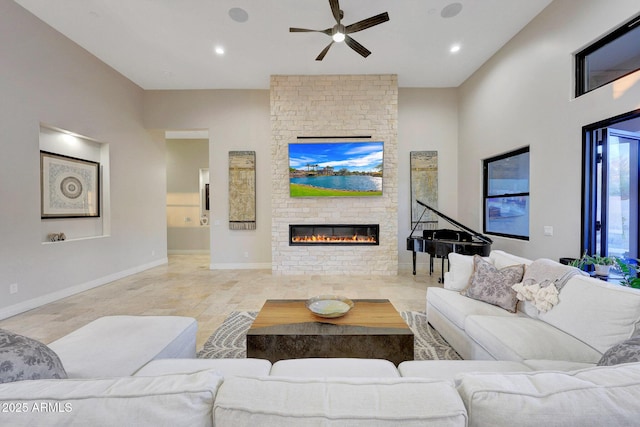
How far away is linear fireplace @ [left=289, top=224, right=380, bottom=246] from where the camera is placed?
530cm

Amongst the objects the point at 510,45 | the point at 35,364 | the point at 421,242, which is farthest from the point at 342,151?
the point at 35,364

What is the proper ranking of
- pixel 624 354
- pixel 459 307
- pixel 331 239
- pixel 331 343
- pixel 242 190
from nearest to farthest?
1. pixel 624 354
2. pixel 331 343
3. pixel 459 307
4. pixel 331 239
5. pixel 242 190

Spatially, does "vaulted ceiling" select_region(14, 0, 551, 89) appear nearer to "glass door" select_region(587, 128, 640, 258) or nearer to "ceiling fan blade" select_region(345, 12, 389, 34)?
"ceiling fan blade" select_region(345, 12, 389, 34)

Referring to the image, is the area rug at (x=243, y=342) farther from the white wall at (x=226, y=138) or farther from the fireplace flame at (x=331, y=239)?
the white wall at (x=226, y=138)

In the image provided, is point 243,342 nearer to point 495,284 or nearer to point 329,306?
point 329,306

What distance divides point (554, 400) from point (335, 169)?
4.74 m

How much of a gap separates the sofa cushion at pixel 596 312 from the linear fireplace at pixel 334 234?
11.2 feet

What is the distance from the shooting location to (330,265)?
17.3ft

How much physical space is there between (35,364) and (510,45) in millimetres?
5976

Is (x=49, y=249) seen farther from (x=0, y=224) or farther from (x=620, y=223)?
(x=620, y=223)

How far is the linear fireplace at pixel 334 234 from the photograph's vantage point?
17.4 ft

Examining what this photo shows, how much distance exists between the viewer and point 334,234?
17.9 ft

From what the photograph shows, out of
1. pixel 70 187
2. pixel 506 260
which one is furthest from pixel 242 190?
pixel 506 260

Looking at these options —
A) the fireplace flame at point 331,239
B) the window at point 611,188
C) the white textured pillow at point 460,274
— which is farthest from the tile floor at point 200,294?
the window at point 611,188
